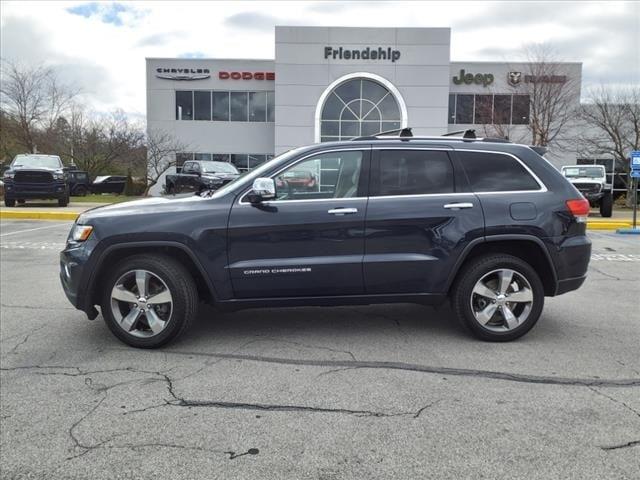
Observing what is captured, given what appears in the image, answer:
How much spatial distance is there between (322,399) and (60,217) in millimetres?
15732

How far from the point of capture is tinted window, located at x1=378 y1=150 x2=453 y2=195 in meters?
4.65

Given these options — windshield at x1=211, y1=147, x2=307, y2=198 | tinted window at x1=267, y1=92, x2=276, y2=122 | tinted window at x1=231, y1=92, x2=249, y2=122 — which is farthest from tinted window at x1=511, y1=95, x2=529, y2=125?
windshield at x1=211, y1=147, x2=307, y2=198

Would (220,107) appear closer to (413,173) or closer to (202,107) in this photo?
(202,107)

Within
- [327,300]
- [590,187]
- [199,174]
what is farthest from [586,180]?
[327,300]

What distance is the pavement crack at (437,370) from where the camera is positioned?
12.6 feet

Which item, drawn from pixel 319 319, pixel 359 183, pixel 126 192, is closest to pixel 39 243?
pixel 319 319

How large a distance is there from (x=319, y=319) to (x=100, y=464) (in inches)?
115

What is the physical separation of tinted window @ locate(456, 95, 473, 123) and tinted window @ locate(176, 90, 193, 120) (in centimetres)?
1870

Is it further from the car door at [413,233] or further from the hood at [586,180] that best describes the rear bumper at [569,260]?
the hood at [586,180]

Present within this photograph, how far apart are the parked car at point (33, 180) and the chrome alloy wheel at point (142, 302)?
16.5 meters

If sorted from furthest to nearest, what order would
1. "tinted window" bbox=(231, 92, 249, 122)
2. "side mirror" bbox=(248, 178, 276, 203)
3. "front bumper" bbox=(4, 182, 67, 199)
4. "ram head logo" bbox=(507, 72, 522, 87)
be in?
"tinted window" bbox=(231, 92, 249, 122) < "ram head logo" bbox=(507, 72, 522, 87) < "front bumper" bbox=(4, 182, 67, 199) < "side mirror" bbox=(248, 178, 276, 203)

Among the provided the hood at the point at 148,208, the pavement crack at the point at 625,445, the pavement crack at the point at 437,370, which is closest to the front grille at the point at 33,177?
the hood at the point at 148,208

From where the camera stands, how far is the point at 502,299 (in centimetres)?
465

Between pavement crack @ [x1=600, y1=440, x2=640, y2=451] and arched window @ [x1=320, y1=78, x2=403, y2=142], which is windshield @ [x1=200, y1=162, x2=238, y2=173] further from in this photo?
pavement crack @ [x1=600, y1=440, x2=640, y2=451]
